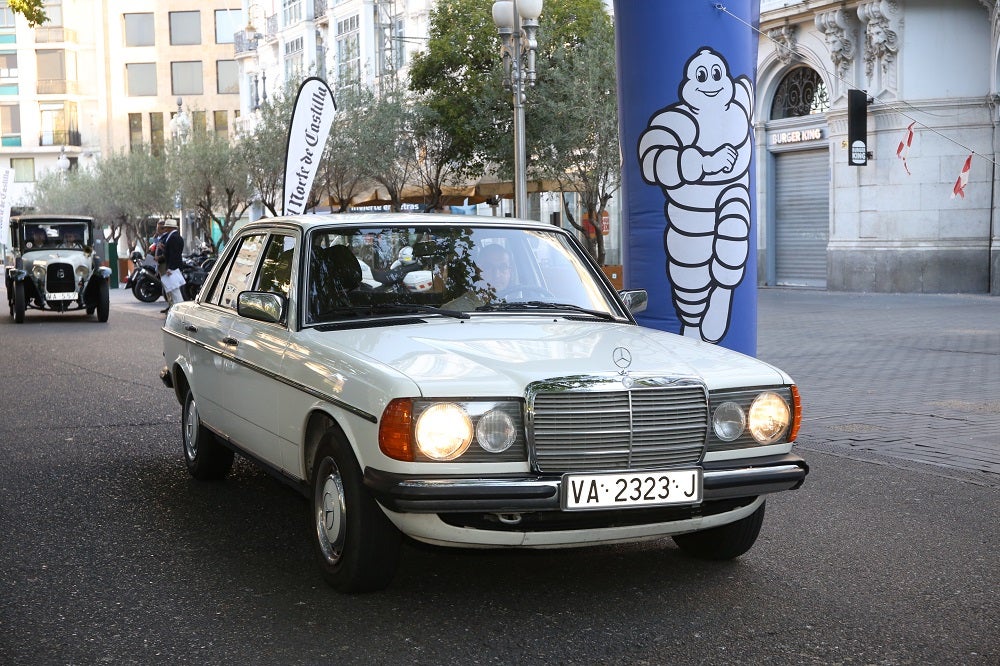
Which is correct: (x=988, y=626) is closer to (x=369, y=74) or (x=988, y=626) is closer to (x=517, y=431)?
(x=517, y=431)

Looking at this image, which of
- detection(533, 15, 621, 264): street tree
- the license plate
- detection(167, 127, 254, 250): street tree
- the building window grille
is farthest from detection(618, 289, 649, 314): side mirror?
detection(167, 127, 254, 250): street tree

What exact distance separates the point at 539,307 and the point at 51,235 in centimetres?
2036

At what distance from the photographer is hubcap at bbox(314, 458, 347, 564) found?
188 inches

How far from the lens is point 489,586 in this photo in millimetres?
5000

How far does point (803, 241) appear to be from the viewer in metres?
30.9

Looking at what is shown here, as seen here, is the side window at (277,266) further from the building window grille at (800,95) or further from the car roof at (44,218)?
the building window grille at (800,95)

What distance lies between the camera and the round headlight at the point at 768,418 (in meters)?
4.83

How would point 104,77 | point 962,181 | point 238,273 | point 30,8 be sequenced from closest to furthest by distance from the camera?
point 238,273 < point 30,8 < point 962,181 < point 104,77

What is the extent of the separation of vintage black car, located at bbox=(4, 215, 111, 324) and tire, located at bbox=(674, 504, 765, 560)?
63.4 feet

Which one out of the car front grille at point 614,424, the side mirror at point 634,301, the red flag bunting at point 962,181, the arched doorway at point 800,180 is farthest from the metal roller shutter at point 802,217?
the car front grille at point 614,424

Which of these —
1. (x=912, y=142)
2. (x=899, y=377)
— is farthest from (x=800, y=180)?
(x=899, y=377)

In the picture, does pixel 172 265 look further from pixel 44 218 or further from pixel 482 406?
pixel 482 406

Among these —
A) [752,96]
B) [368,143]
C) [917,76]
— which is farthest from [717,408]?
[368,143]

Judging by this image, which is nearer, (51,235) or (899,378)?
(899,378)
